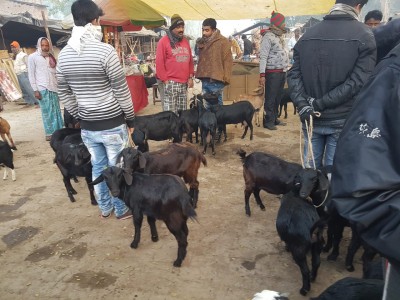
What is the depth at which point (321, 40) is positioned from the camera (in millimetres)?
3270

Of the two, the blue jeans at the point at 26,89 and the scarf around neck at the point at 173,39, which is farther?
the blue jeans at the point at 26,89

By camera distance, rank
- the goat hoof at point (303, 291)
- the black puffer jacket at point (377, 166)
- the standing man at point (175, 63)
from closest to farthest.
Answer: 1. the black puffer jacket at point (377, 166)
2. the goat hoof at point (303, 291)
3. the standing man at point (175, 63)

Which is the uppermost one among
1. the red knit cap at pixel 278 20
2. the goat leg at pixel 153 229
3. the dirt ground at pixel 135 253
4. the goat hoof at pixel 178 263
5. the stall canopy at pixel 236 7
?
the stall canopy at pixel 236 7

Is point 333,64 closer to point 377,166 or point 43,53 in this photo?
point 377,166

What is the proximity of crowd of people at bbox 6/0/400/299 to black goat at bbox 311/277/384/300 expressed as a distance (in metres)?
0.64

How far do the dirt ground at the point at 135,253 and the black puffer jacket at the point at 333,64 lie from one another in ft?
5.53

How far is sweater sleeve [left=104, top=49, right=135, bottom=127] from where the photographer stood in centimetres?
343

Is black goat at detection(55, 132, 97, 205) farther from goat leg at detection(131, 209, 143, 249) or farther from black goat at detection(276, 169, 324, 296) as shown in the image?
black goat at detection(276, 169, 324, 296)

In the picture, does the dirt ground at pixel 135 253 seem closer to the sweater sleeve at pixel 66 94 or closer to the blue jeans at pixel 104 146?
the blue jeans at pixel 104 146

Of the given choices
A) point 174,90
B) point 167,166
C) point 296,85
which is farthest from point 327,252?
point 174,90

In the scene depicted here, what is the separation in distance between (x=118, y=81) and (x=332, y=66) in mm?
2361

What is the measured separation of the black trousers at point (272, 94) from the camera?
757 centimetres

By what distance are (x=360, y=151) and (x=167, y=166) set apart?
3.46 m

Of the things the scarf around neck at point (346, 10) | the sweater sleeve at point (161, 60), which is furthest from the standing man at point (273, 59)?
the scarf around neck at point (346, 10)
